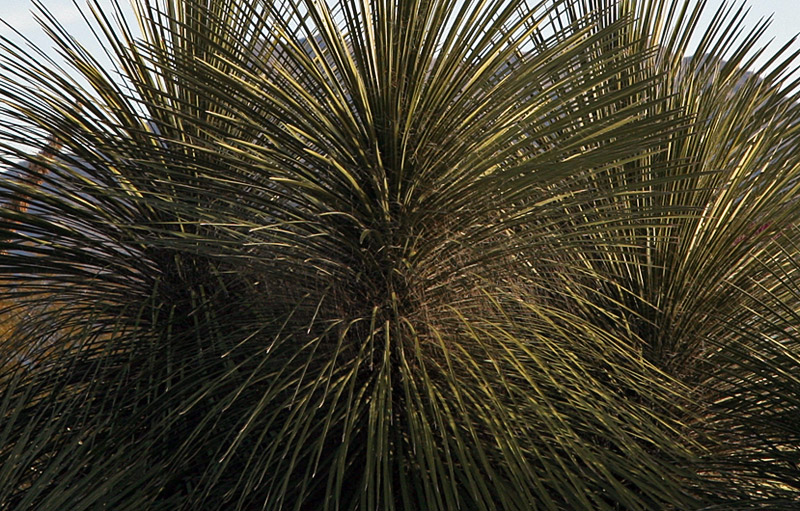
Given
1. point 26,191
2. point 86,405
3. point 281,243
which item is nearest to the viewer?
point 281,243

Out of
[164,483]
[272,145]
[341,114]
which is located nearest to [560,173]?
[341,114]

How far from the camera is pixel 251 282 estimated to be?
1.63 meters

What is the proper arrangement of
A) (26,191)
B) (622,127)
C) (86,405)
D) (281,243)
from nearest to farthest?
1. (281,243)
2. (622,127)
3. (86,405)
4. (26,191)

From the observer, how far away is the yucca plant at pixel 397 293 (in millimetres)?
1386

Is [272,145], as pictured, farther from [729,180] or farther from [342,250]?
[729,180]

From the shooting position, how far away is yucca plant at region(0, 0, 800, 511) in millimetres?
1386

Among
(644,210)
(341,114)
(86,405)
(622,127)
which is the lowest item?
(86,405)

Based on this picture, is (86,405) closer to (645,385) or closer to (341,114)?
(341,114)

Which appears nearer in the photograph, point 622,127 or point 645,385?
point 622,127

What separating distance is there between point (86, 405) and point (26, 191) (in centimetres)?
48

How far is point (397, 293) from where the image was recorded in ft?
4.83

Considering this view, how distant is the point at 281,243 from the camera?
4.50ft

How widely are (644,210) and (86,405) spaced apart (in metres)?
1.07

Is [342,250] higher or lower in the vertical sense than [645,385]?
higher
